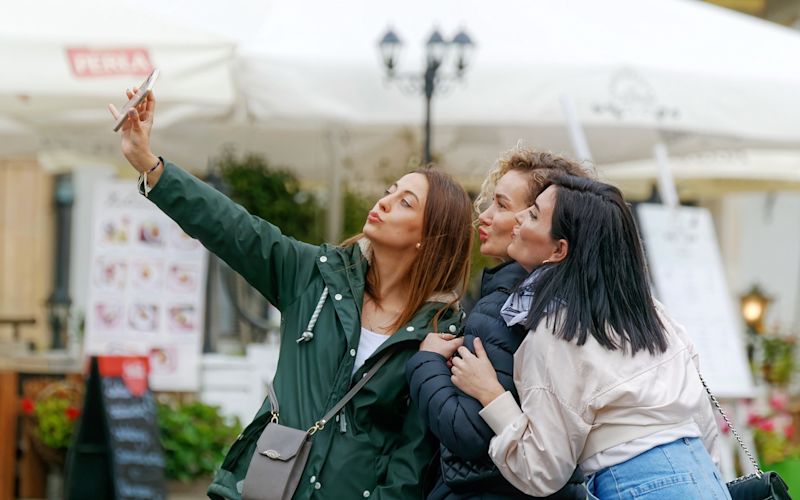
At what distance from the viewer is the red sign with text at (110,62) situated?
249 inches

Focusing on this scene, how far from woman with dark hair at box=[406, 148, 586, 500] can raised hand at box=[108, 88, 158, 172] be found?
0.77 metres

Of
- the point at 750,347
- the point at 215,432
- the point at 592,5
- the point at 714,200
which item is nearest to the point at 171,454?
the point at 215,432

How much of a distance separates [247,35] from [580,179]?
461 cm

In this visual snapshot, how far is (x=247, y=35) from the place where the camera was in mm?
7316

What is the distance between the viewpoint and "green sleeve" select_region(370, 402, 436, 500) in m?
3.17

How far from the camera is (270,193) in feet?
28.1

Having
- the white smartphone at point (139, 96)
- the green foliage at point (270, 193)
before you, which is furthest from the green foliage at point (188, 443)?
the white smartphone at point (139, 96)

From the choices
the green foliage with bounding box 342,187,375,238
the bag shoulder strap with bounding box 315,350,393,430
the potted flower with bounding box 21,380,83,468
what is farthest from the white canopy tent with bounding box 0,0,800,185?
the bag shoulder strap with bounding box 315,350,393,430

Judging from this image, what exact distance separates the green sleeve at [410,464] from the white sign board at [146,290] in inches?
181

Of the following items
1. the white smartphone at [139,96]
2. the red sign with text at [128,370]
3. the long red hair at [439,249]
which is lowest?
the red sign with text at [128,370]

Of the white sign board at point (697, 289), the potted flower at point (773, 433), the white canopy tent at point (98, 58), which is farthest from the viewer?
the potted flower at point (773, 433)

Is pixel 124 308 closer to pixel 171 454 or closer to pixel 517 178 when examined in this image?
pixel 171 454

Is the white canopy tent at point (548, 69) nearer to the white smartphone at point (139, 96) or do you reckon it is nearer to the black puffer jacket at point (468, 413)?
the white smartphone at point (139, 96)

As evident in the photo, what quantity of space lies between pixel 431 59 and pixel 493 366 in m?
4.55
